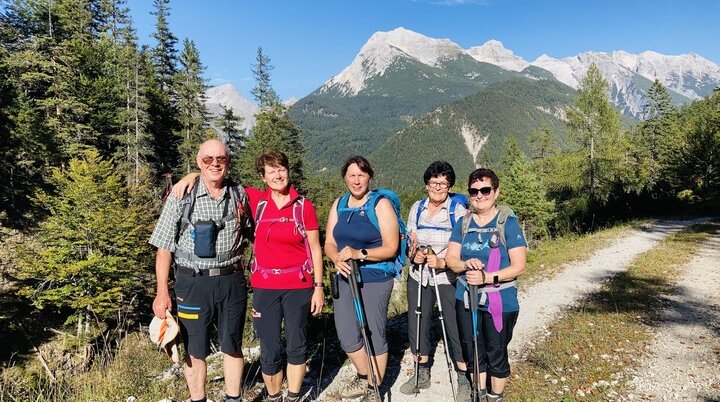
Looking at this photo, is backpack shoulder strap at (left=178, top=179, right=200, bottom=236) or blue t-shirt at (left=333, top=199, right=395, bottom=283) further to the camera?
blue t-shirt at (left=333, top=199, right=395, bottom=283)

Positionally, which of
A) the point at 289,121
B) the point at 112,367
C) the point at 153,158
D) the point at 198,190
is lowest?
the point at 112,367

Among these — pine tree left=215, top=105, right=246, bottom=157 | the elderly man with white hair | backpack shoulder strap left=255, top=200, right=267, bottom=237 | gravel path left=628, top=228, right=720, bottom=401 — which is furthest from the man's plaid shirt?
pine tree left=215, top=105, right=246, bottom=157

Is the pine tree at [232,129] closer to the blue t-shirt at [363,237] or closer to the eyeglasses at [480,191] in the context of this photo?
the blue t-shirt at [363,237]

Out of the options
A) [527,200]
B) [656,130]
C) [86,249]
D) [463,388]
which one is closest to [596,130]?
[527,200]

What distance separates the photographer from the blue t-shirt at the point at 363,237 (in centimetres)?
367

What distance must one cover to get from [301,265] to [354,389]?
1971 mm

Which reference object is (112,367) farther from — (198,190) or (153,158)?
(153,158)

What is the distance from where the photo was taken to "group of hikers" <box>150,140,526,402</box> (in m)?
3.36

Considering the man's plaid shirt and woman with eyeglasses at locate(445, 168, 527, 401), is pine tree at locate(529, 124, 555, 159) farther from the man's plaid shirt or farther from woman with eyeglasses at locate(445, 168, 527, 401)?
the man's plaid shirt

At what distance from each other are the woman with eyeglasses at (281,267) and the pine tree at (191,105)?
1264 inches

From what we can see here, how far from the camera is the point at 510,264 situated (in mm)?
3352

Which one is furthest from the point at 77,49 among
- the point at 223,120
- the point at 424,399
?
the point at 424,399

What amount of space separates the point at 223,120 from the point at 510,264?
134ft

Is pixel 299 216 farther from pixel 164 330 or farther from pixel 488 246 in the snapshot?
pixel 488 246
